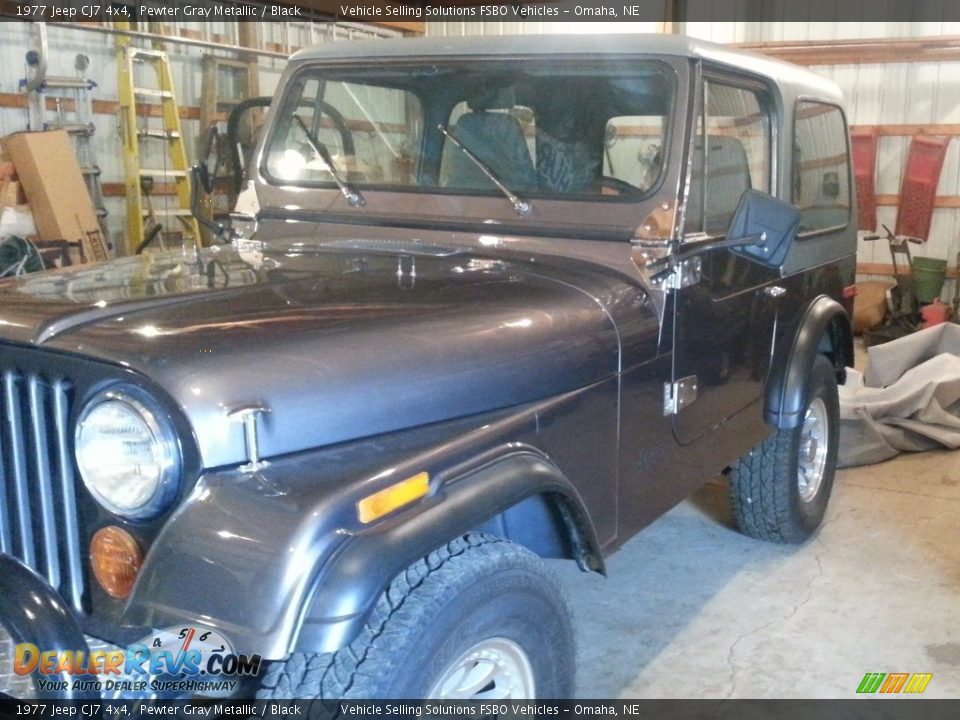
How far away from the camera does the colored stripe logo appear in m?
2.82

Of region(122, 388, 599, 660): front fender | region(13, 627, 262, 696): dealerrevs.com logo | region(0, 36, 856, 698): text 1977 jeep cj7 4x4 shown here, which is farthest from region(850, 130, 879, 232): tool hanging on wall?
region(13, 627, 262, 696): dealerrevs.com logo

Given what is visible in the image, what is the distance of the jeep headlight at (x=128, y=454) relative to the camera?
152 cm

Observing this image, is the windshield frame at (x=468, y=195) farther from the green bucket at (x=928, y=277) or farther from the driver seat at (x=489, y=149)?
the green bucket at (x=928, y=277)

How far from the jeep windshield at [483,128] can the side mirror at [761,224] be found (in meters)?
0.27

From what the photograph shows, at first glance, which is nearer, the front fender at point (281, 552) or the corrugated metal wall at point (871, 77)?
the front fender at point (281, 552)

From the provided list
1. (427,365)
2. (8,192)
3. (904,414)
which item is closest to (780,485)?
(904,414)

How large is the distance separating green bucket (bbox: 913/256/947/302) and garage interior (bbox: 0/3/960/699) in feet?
0.12

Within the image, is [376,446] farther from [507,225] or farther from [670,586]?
[670,586]

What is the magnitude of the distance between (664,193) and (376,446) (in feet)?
3.91

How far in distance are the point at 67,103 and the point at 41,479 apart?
21.7 feet

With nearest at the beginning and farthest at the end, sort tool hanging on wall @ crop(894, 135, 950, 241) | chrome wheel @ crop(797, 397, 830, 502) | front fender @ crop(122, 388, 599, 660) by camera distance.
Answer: front fender @ crop(122, 388, 599, 660) → chrome wheel @ crop(797, 397, 830, 502) → tool hanging on wall @ crop(894, 135, 950, 241)

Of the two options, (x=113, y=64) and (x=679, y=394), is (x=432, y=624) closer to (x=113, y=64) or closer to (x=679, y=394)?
(x=679, y=394)

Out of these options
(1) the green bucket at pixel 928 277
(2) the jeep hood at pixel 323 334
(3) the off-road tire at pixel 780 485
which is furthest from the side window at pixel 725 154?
(1) the green bucket at pixel 928 277

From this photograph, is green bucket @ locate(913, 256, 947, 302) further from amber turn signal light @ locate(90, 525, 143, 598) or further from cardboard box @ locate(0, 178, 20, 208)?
amber turn signal light @ locate(90, 525, 143, 598)
